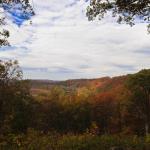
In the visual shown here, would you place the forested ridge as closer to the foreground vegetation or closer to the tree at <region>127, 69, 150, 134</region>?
the tree at <region>127, 69, 150, 134</region>

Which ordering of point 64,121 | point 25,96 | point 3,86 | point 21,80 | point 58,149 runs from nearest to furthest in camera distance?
point 58,149 → point 3,86 → point 21,80 → point 25,96 → point 64,121

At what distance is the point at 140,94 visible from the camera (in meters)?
94.7

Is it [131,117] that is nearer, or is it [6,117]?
[6,117]

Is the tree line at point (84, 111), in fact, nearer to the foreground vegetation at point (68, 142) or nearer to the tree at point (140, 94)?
the tree at point (140, 94)

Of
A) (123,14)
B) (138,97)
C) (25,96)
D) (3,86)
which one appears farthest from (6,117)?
Result: (123,14)

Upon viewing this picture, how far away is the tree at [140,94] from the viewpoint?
94.7 meters

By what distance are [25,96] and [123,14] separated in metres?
55.4

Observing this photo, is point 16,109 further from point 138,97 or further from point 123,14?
point 123,14

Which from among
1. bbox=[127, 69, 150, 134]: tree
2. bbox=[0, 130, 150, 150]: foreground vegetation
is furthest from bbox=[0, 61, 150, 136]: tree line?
bbox=[0, 130, 150, 150]: foreground vegetation

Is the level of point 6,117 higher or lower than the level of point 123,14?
lower

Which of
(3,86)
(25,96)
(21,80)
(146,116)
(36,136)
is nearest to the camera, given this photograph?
(36,136)

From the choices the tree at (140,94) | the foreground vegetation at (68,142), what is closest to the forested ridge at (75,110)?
the tree at (140,94)

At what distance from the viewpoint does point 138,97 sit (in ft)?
313

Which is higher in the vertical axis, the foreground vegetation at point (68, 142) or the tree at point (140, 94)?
the tree at point (140, 94)
